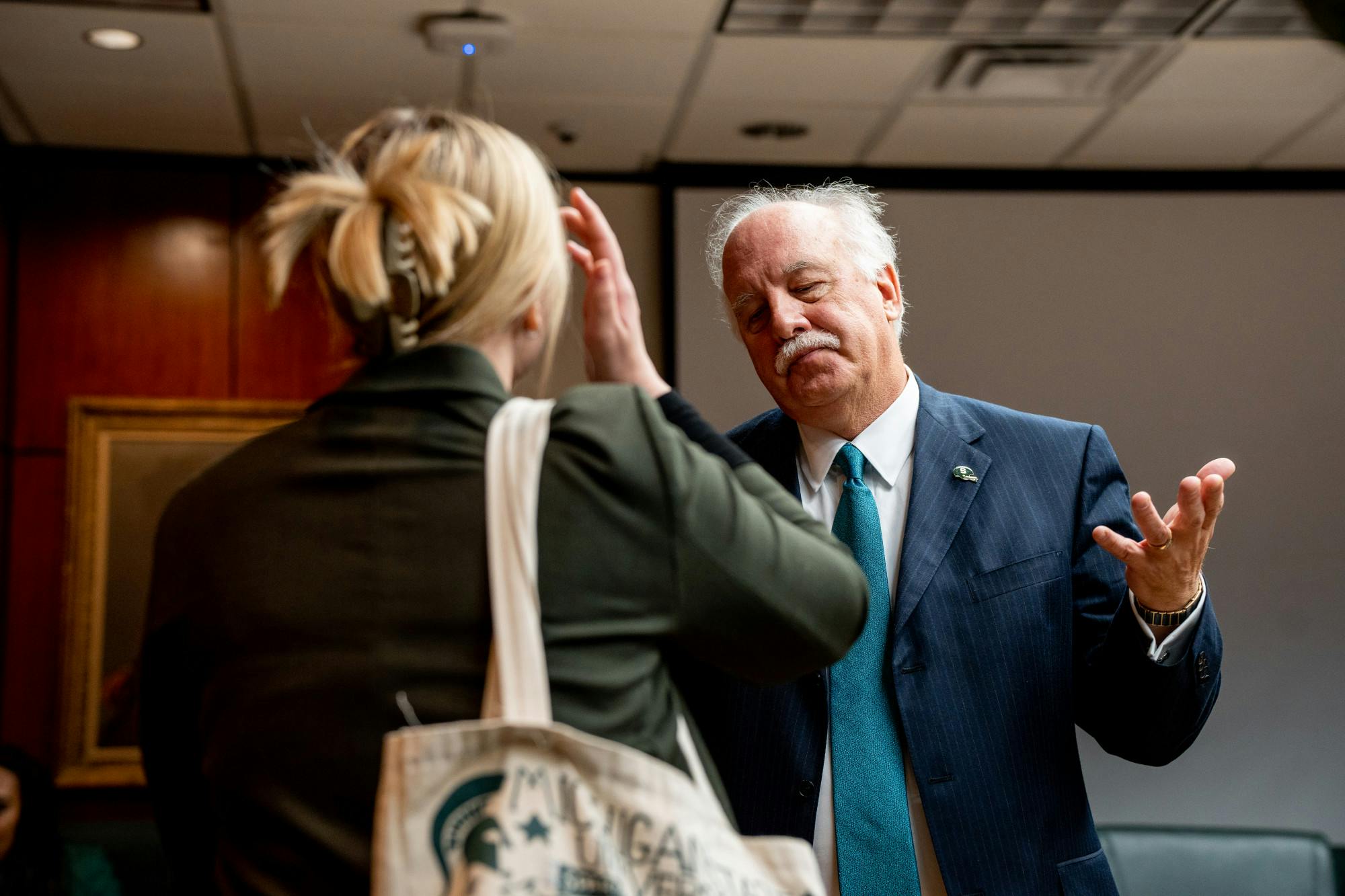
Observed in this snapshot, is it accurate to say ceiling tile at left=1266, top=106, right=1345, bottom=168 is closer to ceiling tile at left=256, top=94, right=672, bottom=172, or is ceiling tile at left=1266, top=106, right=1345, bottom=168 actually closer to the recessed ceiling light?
ceiling tile at left=256, top=94, right=672, bottom=172

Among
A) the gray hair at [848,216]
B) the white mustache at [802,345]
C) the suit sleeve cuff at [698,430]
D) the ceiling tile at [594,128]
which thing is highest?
the ceiling tile at [594,128]

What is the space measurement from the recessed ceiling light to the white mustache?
2752mm

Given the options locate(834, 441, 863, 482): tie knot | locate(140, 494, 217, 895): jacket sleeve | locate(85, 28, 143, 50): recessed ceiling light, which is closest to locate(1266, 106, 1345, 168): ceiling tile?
locate(834, 441, 863, 482): tie knot

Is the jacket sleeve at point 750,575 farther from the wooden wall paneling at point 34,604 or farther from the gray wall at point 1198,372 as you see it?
the wooden wall paneling at point 34,604

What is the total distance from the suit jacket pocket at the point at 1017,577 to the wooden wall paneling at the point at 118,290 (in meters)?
3.74

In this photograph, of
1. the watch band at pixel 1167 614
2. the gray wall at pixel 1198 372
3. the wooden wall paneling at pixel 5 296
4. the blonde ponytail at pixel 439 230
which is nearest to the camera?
the blonde ponytail at pixel 439 230

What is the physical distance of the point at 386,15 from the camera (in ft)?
12.1

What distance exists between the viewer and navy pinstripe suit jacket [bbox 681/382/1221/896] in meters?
1.66

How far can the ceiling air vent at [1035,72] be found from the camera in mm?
4062

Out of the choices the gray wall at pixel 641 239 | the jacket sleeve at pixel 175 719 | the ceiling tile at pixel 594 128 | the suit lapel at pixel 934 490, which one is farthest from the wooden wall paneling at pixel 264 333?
the jacket sleeve at pixel 175 719

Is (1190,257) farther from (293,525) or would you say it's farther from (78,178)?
(293,525)

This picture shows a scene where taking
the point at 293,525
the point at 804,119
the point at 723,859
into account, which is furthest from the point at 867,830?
the point at 804,119

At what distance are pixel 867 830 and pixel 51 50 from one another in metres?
3.55

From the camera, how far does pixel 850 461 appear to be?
1.89m
